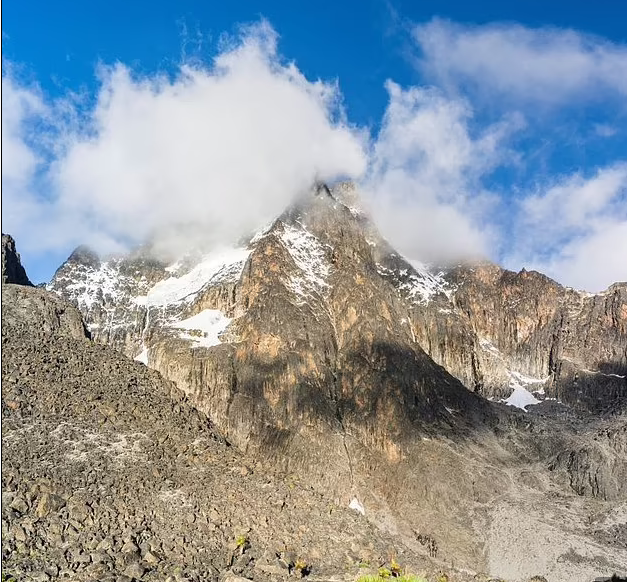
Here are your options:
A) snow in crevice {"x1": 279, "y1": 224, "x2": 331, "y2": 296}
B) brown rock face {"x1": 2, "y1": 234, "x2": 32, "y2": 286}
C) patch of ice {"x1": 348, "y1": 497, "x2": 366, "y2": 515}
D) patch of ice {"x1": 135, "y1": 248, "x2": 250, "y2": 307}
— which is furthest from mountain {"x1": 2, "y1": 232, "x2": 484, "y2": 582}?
snow in crevice {"x1": 279, "y1": 224, "x2": 331, "y2": 296}

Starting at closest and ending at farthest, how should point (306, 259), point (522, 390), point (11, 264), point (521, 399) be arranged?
point (11, 264)
point (306, 259)
point (521, 399)
point (522, 390)

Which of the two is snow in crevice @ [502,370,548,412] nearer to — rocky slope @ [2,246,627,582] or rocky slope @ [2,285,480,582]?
rocky slope @ [2,246,627,582]

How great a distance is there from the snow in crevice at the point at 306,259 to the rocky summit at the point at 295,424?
62cm

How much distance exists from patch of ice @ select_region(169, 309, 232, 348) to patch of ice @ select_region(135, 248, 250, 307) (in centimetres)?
852

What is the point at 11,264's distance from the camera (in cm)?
12600

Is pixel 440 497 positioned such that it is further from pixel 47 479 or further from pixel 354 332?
pixel 47 479

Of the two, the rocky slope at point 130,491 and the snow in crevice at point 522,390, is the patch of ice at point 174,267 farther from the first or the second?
the snow in crevice at point 522,390

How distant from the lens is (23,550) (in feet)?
179

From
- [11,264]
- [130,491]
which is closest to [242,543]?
[130,491]

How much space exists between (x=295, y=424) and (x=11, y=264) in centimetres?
6561

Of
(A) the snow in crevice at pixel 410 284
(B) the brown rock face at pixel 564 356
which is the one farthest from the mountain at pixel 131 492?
(A) the snow in crevice at pixel 410 284

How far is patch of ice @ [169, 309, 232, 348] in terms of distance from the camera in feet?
448

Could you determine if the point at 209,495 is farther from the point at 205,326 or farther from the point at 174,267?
the point at 174,267

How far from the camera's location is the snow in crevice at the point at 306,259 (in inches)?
5940
